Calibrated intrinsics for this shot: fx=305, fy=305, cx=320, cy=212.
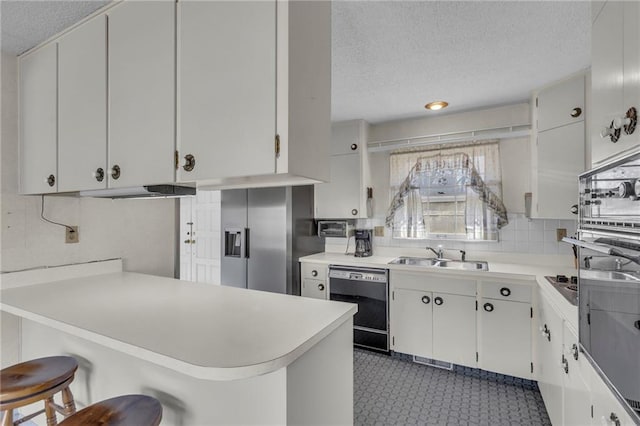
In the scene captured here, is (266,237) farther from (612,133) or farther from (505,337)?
(612,133)

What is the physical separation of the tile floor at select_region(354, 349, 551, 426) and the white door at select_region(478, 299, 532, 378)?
6.9 inches

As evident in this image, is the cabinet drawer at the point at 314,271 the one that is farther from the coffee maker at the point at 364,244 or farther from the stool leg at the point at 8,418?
the stool leg at the point at 8,418

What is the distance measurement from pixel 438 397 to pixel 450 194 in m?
1.89

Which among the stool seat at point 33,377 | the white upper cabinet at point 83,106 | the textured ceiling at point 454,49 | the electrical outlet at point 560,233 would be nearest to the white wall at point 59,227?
the white upper cabinet at point 83,106

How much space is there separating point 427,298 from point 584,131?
5.68 feet

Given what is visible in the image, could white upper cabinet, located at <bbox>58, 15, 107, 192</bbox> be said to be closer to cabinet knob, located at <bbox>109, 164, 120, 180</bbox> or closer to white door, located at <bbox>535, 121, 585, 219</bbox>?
cabinet knob, located at <bbox>109, 164, 120, 180</bbox>

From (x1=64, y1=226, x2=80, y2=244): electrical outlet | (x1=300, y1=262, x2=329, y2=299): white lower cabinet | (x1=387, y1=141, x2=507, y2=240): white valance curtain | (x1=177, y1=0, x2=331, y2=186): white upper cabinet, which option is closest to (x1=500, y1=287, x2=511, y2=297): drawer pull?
(x1=387, y1=141, x2=507, y2=240): white valance curtain

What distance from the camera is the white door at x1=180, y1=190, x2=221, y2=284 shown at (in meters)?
3.91

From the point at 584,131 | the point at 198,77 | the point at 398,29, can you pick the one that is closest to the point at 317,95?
the point at 198,77

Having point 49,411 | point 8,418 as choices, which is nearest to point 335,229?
point 49,411

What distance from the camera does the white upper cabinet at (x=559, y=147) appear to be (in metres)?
2.23

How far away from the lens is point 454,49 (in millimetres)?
1924

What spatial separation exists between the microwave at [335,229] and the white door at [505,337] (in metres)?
1.52

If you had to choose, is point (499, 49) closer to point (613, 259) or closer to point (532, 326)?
point (613, 259)
